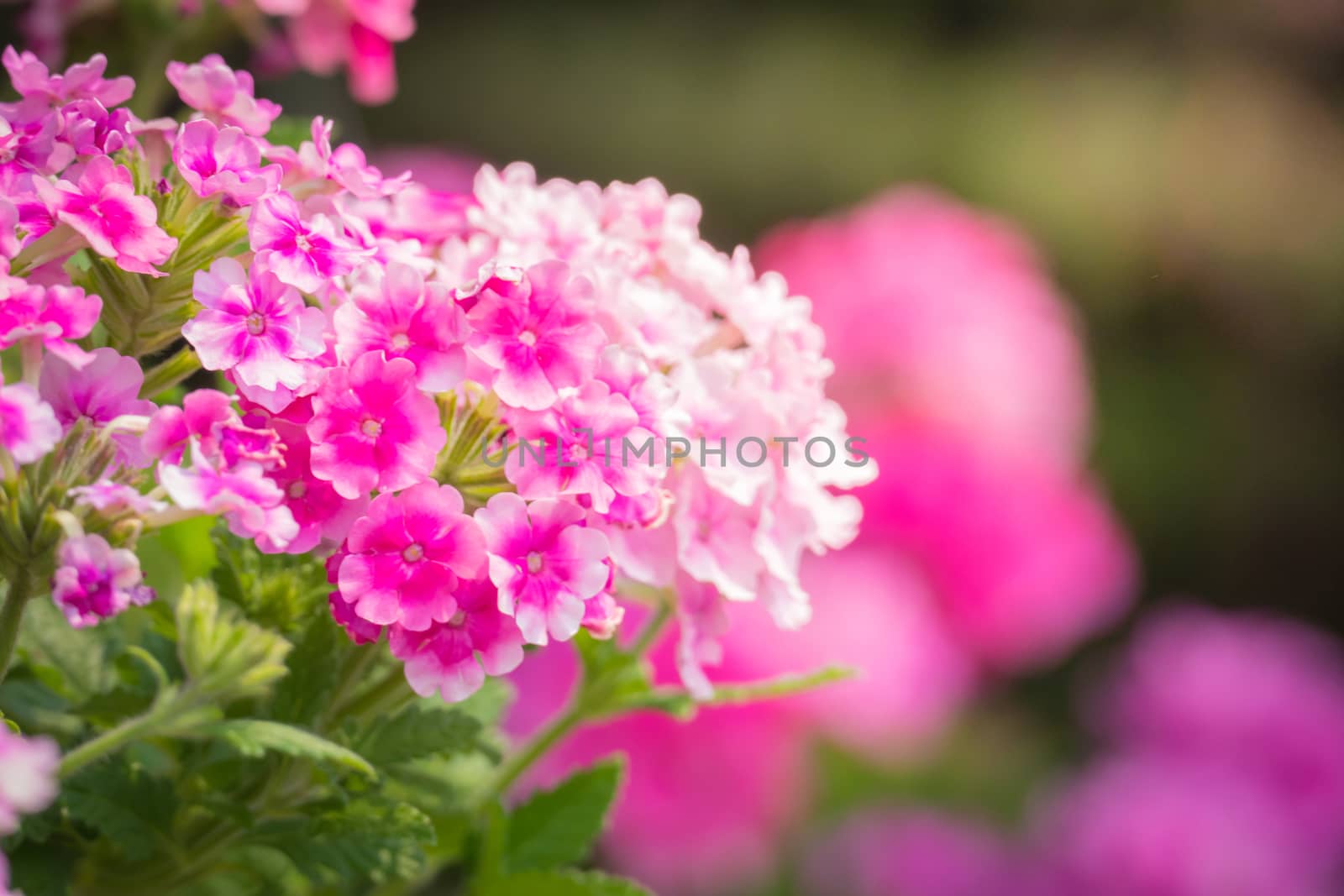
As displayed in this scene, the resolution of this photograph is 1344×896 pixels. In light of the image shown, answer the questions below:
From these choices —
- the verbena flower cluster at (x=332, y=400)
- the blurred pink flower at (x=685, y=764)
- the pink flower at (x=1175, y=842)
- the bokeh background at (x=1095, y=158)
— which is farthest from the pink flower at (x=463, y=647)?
the bokeh background at (x=1095, y=158)

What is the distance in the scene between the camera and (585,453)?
295 mm

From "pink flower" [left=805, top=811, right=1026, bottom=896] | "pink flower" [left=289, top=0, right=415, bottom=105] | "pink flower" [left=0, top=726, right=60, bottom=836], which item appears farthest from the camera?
"pink flower" [left=805, top=811, right=1026, bottom=896]

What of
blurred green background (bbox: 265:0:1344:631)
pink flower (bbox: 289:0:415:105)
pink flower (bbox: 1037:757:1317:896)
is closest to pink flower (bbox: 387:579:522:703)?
pink flower (bbox: 289:0:415:105)

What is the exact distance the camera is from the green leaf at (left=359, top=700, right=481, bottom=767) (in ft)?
1.07

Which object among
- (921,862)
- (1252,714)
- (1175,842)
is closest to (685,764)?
(921,862)

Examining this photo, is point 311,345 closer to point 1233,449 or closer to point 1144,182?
point 1233,449

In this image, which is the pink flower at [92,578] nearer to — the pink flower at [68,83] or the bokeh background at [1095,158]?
the pink flower at [68,83]

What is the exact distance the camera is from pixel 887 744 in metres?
1.12

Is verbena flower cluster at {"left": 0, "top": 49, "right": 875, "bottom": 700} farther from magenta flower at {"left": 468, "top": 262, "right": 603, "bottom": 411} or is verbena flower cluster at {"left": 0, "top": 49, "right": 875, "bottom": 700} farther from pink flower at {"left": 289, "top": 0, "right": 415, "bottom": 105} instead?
pink flower at {"left": 289, "top": 0, "right": 415, "bottom": 105}

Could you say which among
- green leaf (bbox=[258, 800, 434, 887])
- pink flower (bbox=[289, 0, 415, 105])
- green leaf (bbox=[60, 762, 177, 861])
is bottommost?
green leaf (bbox=[60, 762, 177, 861])

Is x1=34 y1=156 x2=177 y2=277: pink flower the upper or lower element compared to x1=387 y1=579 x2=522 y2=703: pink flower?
upper

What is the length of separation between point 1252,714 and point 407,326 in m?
0.92

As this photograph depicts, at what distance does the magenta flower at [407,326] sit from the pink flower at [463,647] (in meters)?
0.05

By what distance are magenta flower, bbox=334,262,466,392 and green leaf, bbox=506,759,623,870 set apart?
0.17m
